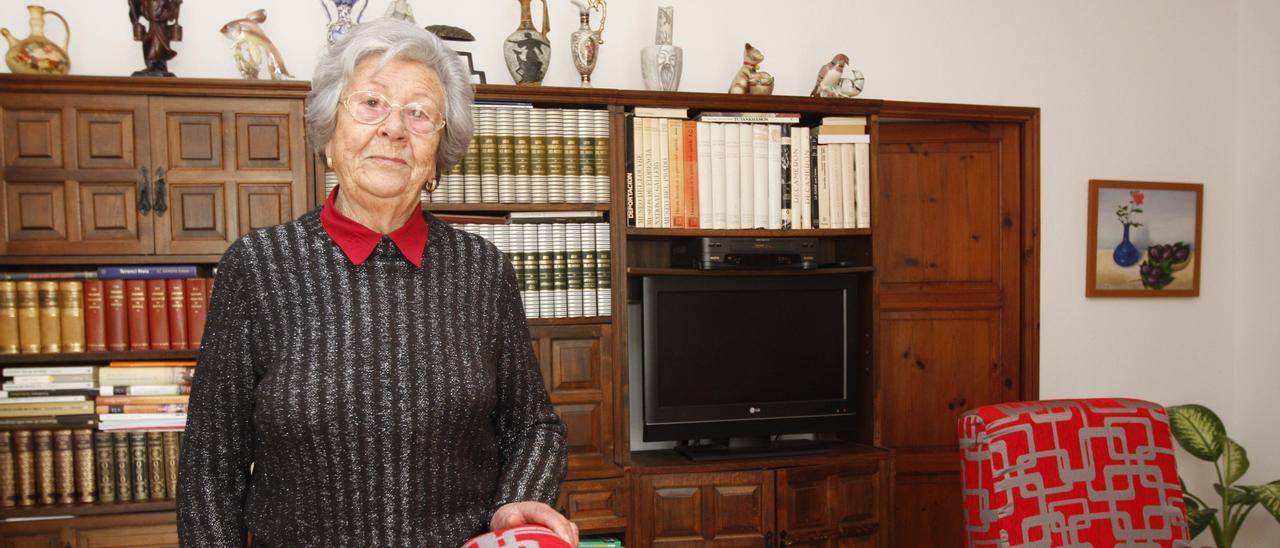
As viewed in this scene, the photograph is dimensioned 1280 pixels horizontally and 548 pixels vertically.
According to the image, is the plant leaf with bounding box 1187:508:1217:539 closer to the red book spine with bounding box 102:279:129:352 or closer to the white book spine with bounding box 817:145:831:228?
the white book spine with bounding box 817:145:831:228

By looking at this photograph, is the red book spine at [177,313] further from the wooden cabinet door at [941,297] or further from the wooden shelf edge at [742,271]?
the wooden cabinet door at [941,297]

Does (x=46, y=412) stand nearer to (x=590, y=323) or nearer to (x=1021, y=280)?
(x=590, y=323)

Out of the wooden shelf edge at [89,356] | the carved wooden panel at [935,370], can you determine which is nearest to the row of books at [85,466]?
the wooden shelf edge at [89,356]

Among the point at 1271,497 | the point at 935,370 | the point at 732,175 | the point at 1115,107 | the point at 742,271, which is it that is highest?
the point at 1115,107

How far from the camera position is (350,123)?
1.26 m

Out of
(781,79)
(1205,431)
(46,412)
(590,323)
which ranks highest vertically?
(781,79)

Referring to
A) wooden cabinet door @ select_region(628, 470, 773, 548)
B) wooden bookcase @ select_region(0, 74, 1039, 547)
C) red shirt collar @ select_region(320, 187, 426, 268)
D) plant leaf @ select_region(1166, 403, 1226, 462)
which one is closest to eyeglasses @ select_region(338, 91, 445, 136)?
red shirt collar @ select_region(320, 187, 426, 268)

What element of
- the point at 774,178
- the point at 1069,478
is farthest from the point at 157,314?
the point at 1069,478

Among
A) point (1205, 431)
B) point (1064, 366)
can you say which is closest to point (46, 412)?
point (1064, 366)

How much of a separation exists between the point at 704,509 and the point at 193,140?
1.96 meters

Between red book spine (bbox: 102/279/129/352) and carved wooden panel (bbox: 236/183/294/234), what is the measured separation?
399mm

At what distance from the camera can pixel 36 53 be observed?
2.55m

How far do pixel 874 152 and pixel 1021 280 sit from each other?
39.9 inches

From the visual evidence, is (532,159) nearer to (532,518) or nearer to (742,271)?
(742,271)
